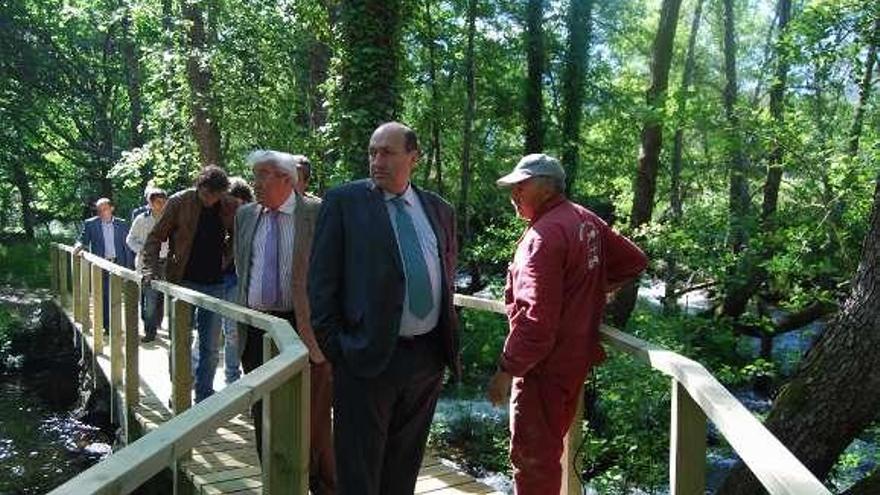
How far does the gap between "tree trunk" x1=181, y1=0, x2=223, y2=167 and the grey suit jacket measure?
9238 millimetres

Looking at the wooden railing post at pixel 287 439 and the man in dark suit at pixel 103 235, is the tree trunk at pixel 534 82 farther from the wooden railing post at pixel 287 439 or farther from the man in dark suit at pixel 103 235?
the wooden railing post at pixel 287 439

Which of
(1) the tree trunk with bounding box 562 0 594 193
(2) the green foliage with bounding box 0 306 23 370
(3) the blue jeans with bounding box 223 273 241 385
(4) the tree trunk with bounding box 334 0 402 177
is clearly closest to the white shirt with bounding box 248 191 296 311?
(3) the blue jeans with bounding box 223 273 241 385

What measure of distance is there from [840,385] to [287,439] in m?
3.35

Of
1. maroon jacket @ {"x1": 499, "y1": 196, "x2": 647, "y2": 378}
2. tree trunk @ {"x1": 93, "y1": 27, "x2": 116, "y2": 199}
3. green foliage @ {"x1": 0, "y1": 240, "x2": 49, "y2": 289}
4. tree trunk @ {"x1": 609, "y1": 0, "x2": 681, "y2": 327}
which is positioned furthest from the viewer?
tree trunk @ {"x1": 93, "y1": 27, "x2": 116, "y2": 199}

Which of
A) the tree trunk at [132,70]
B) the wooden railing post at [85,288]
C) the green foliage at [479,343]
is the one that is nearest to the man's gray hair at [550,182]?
the wooden railing post at [85,288]

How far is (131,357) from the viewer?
21.9 feet

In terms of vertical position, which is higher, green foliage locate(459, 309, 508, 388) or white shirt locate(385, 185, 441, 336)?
white shirt locate(385, 185, 441, 336)

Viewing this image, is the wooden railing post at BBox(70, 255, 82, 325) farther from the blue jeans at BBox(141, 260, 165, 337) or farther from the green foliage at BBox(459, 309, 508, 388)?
the green foliage at BBox(459, 309, 508, 388)

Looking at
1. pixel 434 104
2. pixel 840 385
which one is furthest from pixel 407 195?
pixel 434 104

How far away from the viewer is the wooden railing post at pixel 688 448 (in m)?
2.73

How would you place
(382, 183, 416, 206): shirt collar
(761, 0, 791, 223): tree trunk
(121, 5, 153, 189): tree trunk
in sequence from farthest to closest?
(121, 5, 153, 189): tree trunk → (761, 0, 791, 223): tree trunk → (382, 183, 416, 206): shirt collar

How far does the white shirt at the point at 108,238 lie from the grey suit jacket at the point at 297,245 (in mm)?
6961

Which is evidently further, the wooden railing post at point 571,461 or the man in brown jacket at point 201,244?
the man in brown jacket at point 201,244

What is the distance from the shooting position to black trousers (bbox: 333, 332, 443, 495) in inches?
119
